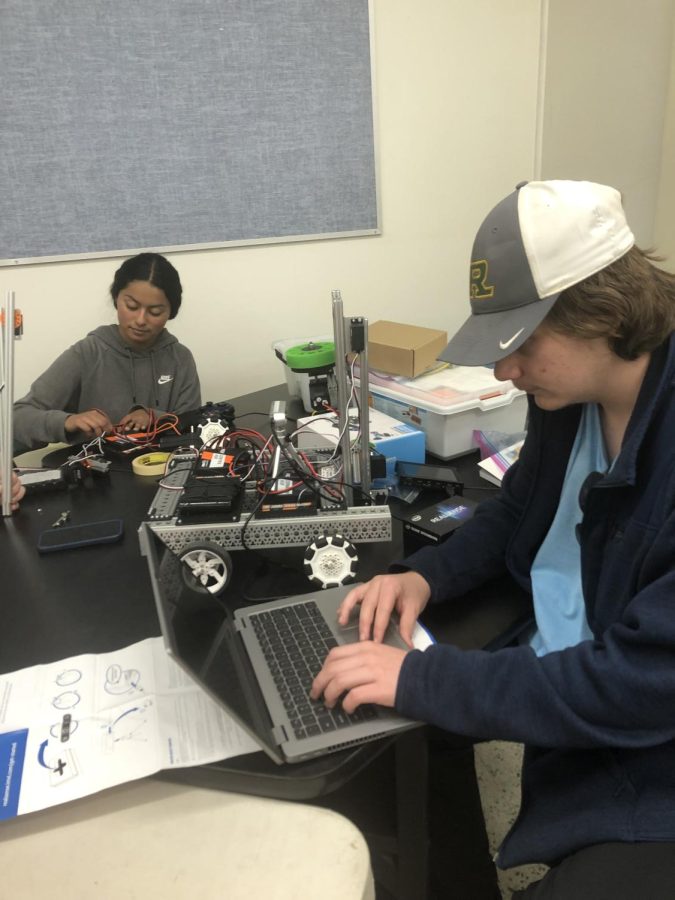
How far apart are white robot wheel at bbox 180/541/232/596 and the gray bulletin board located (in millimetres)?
1764

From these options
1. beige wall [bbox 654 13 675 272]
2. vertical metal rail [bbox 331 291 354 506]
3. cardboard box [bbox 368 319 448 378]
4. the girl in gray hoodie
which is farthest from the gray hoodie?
beige wall [bbox 654 13 675 272]

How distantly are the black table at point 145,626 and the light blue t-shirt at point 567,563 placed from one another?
5cm

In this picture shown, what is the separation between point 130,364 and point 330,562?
149 centimetres

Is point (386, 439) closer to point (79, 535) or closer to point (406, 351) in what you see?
point (406, 351)

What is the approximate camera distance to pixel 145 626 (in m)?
0.93

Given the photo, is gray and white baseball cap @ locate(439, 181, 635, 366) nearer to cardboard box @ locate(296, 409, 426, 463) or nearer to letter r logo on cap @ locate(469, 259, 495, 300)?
letter r logo on cap @ locate(469, 259, 495, 300)

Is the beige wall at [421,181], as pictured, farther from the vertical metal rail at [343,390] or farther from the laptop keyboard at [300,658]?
the laptop keyboard at [300,658]

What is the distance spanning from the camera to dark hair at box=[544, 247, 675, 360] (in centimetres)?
74

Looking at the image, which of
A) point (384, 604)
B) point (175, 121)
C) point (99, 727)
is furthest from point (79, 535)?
point (175, 121)

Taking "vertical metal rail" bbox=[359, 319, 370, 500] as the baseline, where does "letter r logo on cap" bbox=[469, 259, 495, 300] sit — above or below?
above

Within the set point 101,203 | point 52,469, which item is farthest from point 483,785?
point 101,203

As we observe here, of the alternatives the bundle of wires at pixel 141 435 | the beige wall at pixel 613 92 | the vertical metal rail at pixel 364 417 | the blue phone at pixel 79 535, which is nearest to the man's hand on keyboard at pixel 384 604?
the vertical metal rail at pixel 364 417

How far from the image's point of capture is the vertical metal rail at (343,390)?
106 cm

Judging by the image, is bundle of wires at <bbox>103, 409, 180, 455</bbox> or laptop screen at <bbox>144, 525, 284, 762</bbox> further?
bundle of wires at <bbox>103, 409, 180, 455</bbox>
